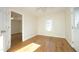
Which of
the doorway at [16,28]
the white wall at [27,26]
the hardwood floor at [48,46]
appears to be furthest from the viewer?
the white wall at [27,26]

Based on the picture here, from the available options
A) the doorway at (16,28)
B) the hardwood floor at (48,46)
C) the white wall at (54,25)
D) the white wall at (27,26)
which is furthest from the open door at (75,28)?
the doorway at (16,28)

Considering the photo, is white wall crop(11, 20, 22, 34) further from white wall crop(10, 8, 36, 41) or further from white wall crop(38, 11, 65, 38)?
white wall crop(38, 11, 65, 38)

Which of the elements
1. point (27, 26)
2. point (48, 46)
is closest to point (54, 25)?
point (27, 26)

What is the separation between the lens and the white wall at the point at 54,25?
5.41 m

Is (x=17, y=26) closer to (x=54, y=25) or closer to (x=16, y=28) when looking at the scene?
(x=16, y=28)

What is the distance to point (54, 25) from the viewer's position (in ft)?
19.3

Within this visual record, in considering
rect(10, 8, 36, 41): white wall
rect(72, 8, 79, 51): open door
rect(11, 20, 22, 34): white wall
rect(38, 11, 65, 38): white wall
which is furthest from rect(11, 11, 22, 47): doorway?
rect(72, 8, 79, 51): open door

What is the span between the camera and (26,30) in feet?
15.9

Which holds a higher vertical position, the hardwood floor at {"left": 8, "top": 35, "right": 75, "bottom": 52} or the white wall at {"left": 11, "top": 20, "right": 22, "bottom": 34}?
the white wall at {"left": 11, "top": 20, "right": 22, "bottom": 34}

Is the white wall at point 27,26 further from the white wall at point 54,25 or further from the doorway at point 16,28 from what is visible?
the white wall at point 54,25

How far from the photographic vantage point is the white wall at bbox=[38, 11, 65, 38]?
5410 millimetres
